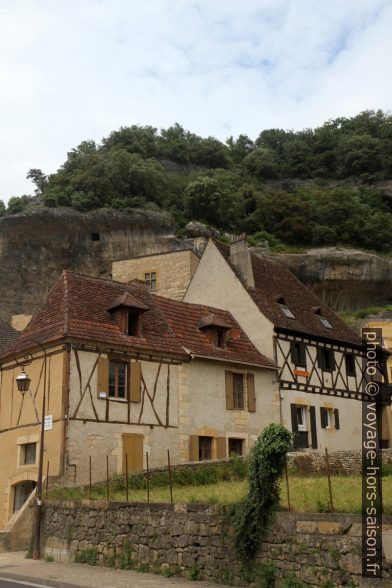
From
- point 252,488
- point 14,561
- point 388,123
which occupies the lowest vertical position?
point 14,561

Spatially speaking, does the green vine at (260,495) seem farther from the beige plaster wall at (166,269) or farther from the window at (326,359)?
the beige plaster wall at (166,269)

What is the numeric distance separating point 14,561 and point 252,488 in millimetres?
6173

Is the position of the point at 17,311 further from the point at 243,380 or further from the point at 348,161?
the point at 348,161

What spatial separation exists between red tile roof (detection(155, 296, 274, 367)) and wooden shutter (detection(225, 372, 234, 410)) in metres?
0.64

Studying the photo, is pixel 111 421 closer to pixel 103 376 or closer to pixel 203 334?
pixel 103 376

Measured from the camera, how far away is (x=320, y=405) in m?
25.7

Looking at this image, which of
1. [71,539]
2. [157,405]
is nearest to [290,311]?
[157,405]

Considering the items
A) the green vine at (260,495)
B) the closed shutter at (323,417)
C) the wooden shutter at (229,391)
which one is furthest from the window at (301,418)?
the green vine at (260,495)

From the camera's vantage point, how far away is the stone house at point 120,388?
62.1 ft

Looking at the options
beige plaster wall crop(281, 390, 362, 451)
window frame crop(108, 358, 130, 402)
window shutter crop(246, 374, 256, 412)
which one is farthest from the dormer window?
window frame crop(108, 358, 130, 402)

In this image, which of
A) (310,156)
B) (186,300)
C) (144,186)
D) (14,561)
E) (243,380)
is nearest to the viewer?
(14,561)

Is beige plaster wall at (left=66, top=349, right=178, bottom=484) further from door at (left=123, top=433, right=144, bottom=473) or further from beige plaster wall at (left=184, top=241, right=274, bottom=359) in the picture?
beige plaster wall at (left=184, top=241, right=274, bottom=359)

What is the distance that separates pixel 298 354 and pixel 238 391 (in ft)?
12.2

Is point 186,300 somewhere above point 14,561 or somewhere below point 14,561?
above
